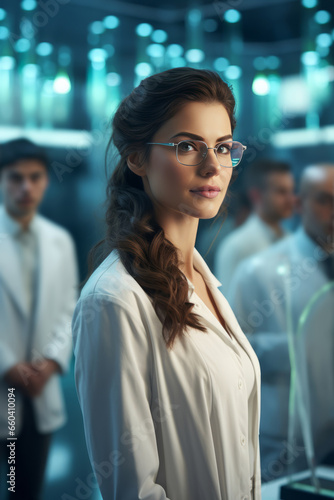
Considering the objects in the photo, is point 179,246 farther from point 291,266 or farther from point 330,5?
point 330,5

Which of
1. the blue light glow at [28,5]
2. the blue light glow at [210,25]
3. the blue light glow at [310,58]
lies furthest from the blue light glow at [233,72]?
the blue light glow at [28,5]

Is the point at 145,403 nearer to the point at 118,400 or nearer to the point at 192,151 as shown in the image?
the point at 118,400

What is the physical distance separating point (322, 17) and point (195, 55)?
84cm

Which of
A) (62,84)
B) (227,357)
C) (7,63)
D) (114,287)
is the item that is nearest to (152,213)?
(114,287)

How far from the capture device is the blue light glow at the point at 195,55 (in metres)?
3.87

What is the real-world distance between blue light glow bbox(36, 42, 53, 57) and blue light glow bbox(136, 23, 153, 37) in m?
0.65

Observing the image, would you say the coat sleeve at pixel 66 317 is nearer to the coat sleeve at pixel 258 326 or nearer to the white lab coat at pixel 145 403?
the coat sleeve at pixel 258 326

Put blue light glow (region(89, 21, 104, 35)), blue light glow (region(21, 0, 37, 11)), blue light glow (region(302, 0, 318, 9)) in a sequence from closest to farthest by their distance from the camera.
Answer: blue light glow (region(21, 0, 37, 11)) → blue light glow (region(89, 21, 104, 35)) → blue light glow (region(302, 0, 318, 9))

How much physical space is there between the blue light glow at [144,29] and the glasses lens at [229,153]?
8.88 feet

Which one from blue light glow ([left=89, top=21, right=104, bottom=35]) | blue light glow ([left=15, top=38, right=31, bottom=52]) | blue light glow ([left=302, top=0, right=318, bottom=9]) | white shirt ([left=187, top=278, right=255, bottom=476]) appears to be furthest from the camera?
blue light glow ([left=302, top=0, right=318, bottom=9])

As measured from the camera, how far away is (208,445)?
1130 millimetres

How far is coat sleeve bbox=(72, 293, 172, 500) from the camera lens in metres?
1.06

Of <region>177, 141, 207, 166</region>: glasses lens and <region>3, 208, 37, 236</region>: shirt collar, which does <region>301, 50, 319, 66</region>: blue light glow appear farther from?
<region>177, 141, 207, 166</region>: glasses lens

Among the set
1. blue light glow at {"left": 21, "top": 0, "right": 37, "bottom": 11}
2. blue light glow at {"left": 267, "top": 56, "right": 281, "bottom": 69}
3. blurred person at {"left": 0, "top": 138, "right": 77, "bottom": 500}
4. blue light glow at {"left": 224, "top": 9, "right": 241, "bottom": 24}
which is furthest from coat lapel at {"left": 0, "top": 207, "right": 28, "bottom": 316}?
blue light glow at {"left": 267, "top": 56, "right": 281, "bottom": 69}
